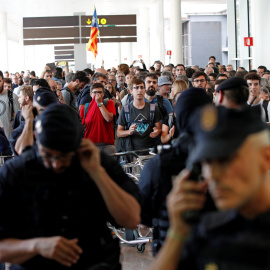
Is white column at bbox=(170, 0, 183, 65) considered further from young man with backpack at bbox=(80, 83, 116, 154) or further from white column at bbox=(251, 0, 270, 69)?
young man with backpack at bbox=(80, 83, 116, 154)

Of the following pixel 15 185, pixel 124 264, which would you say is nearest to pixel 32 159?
pixel 15 185

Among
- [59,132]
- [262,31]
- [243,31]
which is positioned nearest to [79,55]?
[243,31]

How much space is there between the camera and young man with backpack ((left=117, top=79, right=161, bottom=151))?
764 centimetres

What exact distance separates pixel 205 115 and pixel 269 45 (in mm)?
20974

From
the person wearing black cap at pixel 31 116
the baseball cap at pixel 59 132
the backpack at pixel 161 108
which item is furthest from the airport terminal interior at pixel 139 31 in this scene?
the baseball cap at pixel 59 132

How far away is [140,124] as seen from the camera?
7.70m

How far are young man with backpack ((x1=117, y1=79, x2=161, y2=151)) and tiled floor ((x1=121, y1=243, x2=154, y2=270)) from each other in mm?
Result: 1532

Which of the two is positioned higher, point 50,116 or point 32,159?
point 50,116

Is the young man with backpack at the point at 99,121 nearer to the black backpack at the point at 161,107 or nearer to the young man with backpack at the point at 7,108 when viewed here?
the black backpack at the point at 161,107

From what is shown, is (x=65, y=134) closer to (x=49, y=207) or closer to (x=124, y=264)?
(x=49, y=207)

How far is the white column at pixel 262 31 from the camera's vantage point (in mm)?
21828

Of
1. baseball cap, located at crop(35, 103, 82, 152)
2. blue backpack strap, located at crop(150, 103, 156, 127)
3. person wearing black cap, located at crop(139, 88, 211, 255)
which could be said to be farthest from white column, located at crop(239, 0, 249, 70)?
baseball cap, located at crop(35, 103, 82, 152)

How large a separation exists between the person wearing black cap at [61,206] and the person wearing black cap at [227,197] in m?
0.83

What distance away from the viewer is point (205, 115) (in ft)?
5.49
